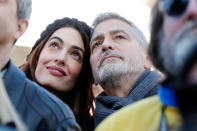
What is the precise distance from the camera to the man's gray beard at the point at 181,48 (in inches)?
37.2

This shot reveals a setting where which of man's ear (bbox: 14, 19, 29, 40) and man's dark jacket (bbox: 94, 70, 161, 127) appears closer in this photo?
man's ear (bbox: 14, 19, 29, 40)

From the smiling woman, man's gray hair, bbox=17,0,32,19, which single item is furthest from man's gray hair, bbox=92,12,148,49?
man's gray hair, bbox=17,0,32,19

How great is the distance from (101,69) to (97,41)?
0.36 meters

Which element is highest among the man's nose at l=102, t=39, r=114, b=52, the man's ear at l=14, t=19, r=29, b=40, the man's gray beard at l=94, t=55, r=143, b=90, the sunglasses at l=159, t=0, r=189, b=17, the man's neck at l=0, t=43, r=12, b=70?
the sunglasses at l=159, t=0, r=189, b=17

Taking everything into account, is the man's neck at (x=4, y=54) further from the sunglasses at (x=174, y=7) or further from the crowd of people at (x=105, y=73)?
the sunglasses at (x=174, y=7)

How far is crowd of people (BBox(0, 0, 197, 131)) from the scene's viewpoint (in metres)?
1.03

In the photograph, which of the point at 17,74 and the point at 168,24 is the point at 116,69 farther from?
the point at 168,24

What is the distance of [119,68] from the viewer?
2.28 meters

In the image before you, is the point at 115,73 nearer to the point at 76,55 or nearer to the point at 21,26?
the point at 76,55

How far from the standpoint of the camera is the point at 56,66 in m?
2.45

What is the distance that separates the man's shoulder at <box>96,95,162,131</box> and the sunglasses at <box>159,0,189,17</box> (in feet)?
1.15

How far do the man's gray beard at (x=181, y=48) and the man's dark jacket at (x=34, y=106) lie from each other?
57 centimetres

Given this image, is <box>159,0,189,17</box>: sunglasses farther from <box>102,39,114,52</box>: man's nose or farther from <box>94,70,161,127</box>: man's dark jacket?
<box>102,39,114,52</box>: man's nose

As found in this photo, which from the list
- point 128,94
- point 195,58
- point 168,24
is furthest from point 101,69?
point 195,58
